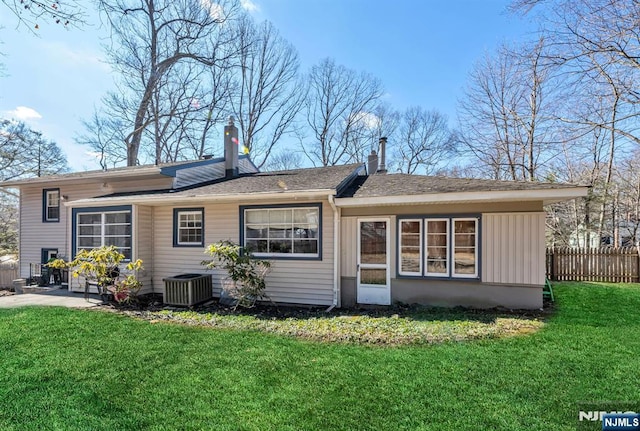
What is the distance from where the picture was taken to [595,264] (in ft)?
36.8

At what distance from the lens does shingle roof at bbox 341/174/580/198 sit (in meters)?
6.31

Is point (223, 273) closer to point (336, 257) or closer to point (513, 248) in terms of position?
point (336, 257)

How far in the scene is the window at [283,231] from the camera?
7.56 m

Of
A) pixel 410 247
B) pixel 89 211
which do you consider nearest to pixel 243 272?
pixel 410 247

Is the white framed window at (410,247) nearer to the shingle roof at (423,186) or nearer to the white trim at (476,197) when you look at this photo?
the white trim at (476,197)

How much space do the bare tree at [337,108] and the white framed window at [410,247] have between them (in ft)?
57.4

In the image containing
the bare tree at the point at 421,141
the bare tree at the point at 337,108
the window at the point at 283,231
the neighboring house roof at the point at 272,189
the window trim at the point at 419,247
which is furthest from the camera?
the bare tree at the point at 421,141

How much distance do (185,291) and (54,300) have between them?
12.5 ft

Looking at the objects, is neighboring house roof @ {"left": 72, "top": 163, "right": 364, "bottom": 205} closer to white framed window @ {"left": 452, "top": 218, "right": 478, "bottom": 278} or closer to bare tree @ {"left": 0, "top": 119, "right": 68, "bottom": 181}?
white framed window @ {"left": 452, "top": 218, "right": 478, "bottom": 278}

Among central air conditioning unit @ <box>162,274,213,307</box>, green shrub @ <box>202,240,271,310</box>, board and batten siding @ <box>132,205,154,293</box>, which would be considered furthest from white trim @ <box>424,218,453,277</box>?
board and batten siding @ <box>132,205,154,293</box>

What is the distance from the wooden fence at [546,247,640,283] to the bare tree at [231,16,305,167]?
17916mm

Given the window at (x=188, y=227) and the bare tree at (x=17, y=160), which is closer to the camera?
the window at (x=188, y=227)

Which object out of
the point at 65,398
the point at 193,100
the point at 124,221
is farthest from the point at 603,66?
the point at 193,100

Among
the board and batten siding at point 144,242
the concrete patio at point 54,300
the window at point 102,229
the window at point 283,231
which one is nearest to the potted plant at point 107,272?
the concrete patio at point 54,300
